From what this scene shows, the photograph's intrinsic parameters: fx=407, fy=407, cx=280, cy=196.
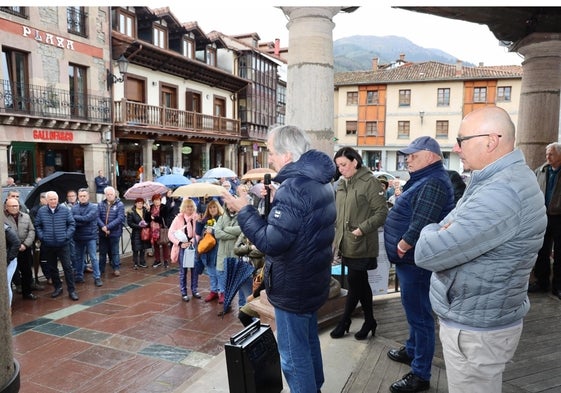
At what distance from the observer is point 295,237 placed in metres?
2.18

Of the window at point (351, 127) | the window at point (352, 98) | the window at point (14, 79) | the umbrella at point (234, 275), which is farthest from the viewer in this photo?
the window at point (351, 127)

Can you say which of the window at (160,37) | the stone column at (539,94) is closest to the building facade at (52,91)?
the window at (160,37)

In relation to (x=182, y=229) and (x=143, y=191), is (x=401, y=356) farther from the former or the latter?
(x=143, y=191)

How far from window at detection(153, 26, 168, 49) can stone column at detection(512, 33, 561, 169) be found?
1926 centimetres

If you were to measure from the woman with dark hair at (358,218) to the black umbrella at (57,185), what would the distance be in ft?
20.4

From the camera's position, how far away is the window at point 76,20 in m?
16.5

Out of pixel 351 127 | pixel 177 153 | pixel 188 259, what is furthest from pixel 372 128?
pixel 188 259

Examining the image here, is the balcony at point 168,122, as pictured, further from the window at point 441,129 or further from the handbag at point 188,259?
the window at point 441,129

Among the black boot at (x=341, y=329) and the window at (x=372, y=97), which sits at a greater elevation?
the window at (x=372, y=97)

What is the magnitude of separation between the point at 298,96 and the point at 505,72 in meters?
38.0

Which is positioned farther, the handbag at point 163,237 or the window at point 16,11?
the window at point 16,11

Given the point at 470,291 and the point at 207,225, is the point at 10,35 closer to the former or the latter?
the point at 207,225

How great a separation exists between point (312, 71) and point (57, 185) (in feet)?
19.9

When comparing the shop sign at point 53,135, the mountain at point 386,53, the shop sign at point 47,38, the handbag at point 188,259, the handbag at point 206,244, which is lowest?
the handbag at point 188,259
